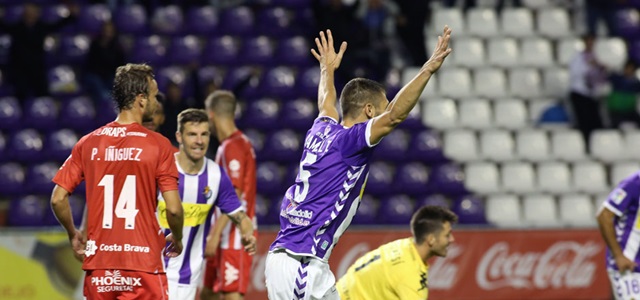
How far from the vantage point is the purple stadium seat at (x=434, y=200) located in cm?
1485

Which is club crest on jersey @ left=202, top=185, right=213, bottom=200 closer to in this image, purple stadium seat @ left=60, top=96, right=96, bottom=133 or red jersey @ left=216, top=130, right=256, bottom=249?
red jersey @ left=216, top=130, right=256, bottom=249

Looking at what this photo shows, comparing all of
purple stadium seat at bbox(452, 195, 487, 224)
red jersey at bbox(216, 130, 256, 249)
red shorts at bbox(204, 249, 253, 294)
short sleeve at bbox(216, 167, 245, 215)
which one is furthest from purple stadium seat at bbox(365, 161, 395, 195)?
short sleeve at bbox(216, 167, 245, 215)

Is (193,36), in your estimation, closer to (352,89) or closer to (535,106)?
(535,106)

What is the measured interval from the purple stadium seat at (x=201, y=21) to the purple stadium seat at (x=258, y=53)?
0.79m

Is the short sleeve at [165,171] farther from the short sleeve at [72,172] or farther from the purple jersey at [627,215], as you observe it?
the purple jersey at [627,215]

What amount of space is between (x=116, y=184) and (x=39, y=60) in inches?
370

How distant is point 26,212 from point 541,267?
673 cm

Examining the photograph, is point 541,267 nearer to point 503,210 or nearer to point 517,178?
point 503,210

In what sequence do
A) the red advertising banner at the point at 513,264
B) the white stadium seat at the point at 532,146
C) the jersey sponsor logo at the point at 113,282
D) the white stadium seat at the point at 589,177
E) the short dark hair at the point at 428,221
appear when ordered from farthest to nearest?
1. the white stadium seat at the point at 532,146
2. the white stadium seat at the point at 589,177
3. the red advertising banner at the point at 513,264
4. the short dark hair at the point at 428,221
5. the jersey sponsor logo at the point at 113,282

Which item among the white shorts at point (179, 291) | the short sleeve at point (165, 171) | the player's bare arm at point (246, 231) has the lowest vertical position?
the white shorts at point (179, 291)

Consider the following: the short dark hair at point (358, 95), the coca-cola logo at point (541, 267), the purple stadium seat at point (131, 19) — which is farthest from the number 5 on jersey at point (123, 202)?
the purple stadium seat at point (131, 19)

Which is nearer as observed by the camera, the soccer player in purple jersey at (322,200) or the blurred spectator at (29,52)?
the soccer player in purple jersey at (322,200)

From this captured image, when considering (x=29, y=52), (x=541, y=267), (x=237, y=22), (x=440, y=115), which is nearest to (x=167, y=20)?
(x=237, y=22)

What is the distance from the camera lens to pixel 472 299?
→ 13.0 m
